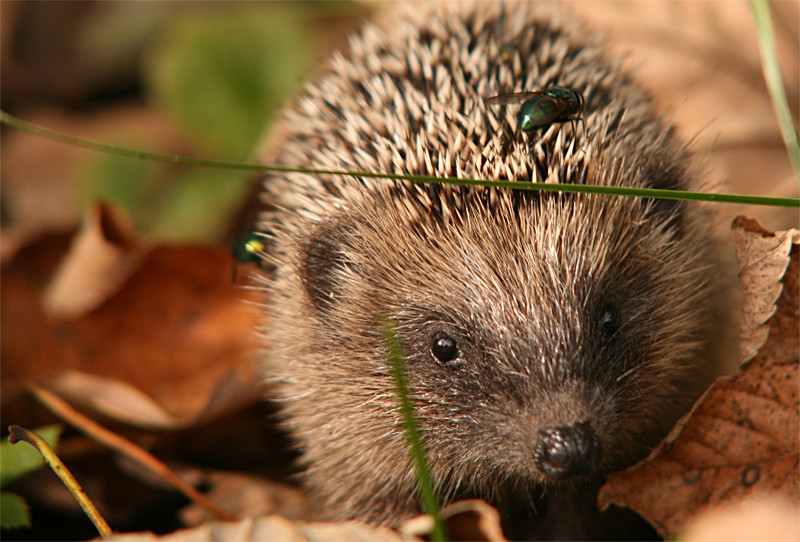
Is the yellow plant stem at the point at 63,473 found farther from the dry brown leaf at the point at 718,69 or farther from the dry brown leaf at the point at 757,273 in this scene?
the dry brown leaf at the point at 718,69

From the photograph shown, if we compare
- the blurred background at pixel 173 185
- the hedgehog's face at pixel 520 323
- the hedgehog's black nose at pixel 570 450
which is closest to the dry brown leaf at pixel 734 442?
the hedgehog's face at pixel 520 323

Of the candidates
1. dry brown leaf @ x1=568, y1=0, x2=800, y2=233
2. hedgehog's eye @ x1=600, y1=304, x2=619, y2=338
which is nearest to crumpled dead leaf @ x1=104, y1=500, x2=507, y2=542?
hedgehog's eye @ x1=600, y1=304, x2=619, y2=338

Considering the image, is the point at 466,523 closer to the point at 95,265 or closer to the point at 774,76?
the point at 774,76

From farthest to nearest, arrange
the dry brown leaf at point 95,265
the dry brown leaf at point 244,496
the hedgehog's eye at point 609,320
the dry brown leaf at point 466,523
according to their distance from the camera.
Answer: the dry brown leaf at point 95,265 → the dry brown leaf at point 244,496 → the hedgehog's eye at point 609,320 → the dry brown leaf at point 466,523

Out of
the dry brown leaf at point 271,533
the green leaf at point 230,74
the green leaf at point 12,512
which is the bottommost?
the green leaf at point 12,512

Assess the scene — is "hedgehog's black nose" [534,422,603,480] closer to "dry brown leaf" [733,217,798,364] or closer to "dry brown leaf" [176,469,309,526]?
"dry brown leaf" [733,217,798,364]

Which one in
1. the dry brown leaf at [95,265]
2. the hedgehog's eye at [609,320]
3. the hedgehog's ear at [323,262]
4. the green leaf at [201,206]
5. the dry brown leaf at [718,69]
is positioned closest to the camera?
the hedgehog's eye at [609,320]

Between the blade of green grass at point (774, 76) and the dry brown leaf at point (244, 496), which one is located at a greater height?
the blade of green grass at point (774, 76)

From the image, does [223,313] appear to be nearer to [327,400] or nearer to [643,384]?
[327,400]

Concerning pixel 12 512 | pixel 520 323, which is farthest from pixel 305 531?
pixel 12 512
